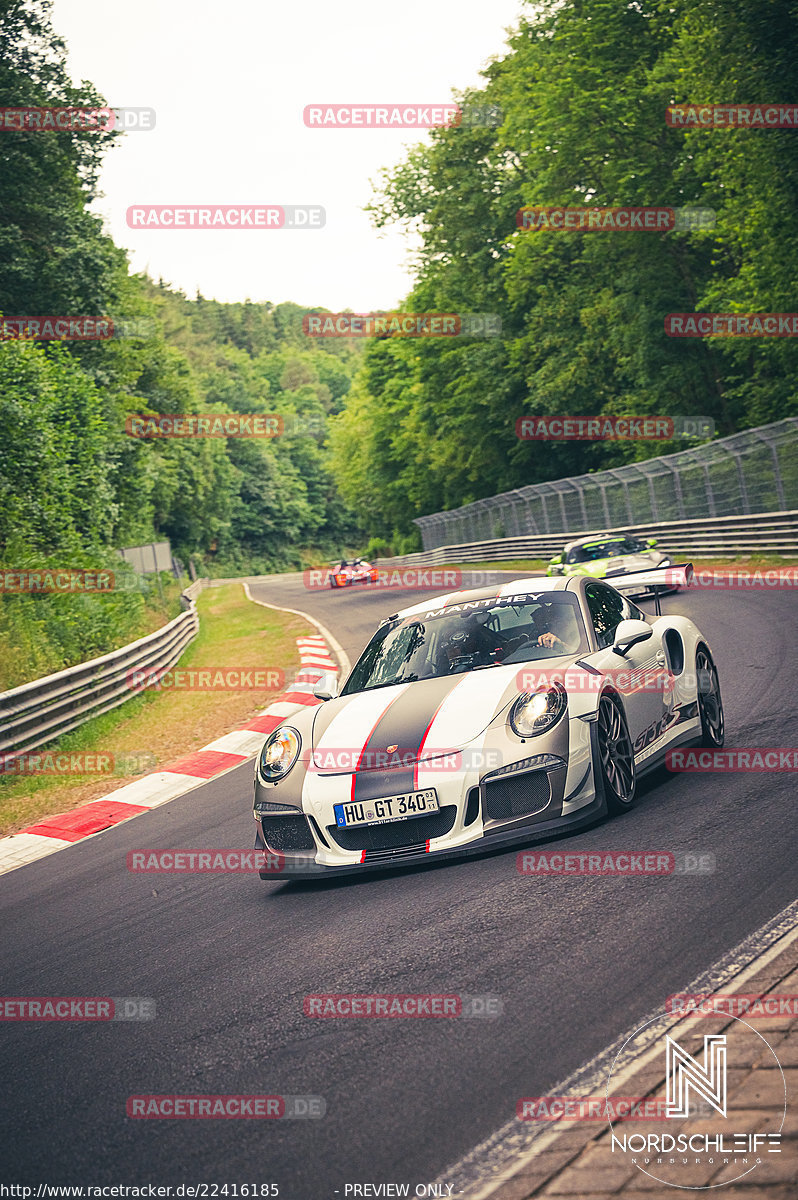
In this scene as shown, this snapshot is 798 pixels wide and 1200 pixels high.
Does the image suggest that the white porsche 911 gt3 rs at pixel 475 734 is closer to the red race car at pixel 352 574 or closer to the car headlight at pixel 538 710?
the car headlight at pixel 538 710

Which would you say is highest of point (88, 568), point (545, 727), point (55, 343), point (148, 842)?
point (55, 343)

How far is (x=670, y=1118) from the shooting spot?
2.95 m

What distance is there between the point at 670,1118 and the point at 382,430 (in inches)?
2865

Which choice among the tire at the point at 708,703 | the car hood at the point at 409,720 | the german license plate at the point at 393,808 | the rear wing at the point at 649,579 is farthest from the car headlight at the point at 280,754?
the rear wing at the point at 649,579

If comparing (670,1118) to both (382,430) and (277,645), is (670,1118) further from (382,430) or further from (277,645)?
(382,430)

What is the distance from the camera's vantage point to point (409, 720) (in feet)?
19.7

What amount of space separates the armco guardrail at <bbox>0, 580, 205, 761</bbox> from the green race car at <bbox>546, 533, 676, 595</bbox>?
7.64 metres

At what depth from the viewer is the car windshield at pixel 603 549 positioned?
68.7 feet

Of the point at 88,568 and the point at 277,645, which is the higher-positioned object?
the point at 88,568

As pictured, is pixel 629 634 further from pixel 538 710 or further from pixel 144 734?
pixel 144 734

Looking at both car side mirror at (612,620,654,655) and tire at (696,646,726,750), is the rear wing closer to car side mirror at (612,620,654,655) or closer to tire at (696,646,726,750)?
tire at (696,646,726,750)

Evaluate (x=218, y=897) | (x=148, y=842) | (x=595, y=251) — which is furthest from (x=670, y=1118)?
(x=595, y=251)

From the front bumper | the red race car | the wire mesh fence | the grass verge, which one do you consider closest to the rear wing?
the wire mesh fence

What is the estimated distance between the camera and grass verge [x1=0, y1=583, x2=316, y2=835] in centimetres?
1103
